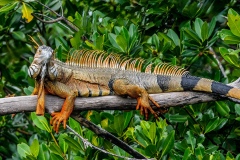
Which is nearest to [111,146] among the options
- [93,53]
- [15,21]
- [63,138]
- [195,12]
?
[63,138]

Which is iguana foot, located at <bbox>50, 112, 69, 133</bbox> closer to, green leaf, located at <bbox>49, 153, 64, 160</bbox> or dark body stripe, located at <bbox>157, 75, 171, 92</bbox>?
green leaf, located at <bbox>49, 153, 64, 160</bbox>

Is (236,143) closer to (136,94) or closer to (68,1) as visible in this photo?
(136,94)

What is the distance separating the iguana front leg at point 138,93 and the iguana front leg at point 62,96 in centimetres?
36

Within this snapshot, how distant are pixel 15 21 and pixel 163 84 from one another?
238 cm

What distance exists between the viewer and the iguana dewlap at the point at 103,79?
14.5 ft

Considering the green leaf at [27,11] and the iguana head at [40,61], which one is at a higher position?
the green leaf at [27,11]

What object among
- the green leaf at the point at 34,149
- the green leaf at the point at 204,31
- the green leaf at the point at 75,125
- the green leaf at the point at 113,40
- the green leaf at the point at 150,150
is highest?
the green leaf at the point at 204,31

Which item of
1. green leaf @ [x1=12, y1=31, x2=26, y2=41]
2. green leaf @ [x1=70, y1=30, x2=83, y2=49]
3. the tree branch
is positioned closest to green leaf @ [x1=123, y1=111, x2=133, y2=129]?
the tree branch

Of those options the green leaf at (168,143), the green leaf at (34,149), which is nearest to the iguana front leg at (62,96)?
the green leaf at (34,149)

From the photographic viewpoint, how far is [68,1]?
662 centimetres

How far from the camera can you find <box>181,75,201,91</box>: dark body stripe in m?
4.49

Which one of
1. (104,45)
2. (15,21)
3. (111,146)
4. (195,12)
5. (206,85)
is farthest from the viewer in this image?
(15,21)

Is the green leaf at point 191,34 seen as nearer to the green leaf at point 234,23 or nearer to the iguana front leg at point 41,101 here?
the green leaf at point 234,23

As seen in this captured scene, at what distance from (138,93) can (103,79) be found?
43cm
